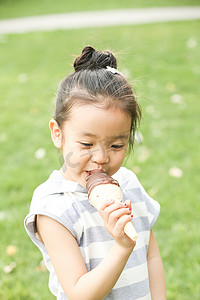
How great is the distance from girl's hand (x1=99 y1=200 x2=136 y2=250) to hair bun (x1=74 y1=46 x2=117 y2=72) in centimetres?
55

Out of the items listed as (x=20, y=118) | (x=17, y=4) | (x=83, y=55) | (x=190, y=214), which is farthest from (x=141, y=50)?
(x=17, y=4)

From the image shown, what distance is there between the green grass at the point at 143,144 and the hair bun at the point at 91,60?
0.16m

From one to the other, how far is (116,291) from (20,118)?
3.60 m

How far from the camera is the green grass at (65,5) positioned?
13.6 metres

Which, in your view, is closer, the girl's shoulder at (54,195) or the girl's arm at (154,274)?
the girl's shoulder at (54,195)

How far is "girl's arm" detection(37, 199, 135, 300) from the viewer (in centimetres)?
129

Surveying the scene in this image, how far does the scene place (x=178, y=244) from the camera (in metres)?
2.91

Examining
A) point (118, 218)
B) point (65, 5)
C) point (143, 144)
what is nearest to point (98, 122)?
point (118, 218)

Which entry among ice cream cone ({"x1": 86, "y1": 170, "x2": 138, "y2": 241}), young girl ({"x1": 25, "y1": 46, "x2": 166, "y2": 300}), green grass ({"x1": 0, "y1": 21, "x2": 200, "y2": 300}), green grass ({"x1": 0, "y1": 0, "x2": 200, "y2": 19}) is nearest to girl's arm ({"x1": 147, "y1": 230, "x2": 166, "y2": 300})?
young girl ({"x1": 25, "y1": 46, "x2": 166, "y2": 300})

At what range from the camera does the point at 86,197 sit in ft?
5.03

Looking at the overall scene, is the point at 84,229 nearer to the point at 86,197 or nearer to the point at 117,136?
the point at 86,197

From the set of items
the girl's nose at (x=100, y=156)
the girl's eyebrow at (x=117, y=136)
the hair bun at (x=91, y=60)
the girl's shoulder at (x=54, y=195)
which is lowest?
the girl's shoulder at (x=54, y=195)

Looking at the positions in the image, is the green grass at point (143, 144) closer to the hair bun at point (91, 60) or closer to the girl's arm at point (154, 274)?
the hair bun at point (91, 60)

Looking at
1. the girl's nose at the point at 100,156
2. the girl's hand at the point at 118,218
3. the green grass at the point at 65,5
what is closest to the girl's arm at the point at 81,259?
the girl's hand at the point at 118,218
